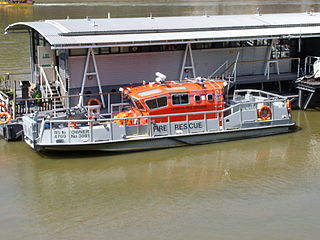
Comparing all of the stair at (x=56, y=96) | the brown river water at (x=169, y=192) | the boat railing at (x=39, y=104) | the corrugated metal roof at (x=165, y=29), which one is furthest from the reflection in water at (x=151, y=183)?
the corrugated metal roof at (x=165, y=29)

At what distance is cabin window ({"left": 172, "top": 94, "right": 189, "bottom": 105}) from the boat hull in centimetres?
133

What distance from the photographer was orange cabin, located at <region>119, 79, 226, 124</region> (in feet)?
70.1

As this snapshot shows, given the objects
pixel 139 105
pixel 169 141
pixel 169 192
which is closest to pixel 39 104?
pixel 139 105

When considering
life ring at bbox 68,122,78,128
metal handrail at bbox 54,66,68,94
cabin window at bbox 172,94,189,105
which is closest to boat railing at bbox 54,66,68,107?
metal handrail at bbox 54,66,68,94

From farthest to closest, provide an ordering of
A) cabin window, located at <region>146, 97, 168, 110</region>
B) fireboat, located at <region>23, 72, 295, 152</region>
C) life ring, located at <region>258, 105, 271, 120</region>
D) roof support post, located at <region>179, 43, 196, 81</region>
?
roof support post, located at <region>179, 43, 196, 81</region> → life ring, located at <region>258, 105, 271, 120</region> → cabin window, located at <region>146, 97, 168, 110</region> → fireboat, located at <region>23, 72, 295, 152</region>

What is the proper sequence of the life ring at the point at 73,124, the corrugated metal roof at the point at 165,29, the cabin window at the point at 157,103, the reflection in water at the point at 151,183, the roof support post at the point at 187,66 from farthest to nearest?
the roof support post at the point at 187,66 → the corrugated metal roof at the point at 165,29 → the cabin window at the point at 157,103 → the life ring at the point at 73,124 → the reflection in water at the point at 151,183

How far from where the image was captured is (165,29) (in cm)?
2569

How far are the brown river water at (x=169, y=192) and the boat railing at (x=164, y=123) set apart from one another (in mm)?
779

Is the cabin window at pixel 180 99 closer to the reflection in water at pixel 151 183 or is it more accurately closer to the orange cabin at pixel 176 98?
the orange cabin at pixel 176 98

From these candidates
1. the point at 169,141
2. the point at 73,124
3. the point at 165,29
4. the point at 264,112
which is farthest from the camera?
the point at 165,29

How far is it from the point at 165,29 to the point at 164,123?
613cm

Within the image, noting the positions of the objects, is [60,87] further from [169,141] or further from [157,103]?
[169,141]

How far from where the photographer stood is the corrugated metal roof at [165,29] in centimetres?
2389

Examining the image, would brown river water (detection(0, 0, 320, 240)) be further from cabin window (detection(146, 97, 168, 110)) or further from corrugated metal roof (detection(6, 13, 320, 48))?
corrugated metal roof (detection(6, 13, 320, 48))
